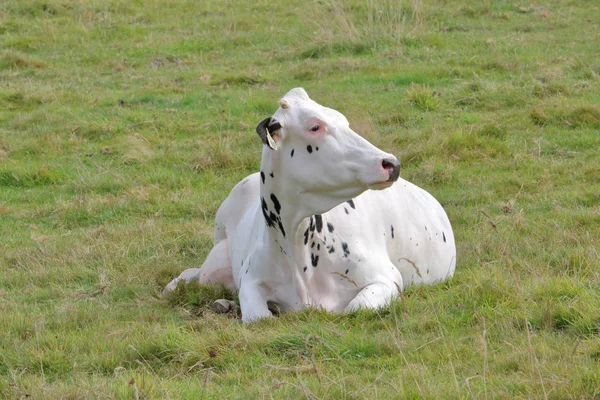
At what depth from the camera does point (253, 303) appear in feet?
22.1

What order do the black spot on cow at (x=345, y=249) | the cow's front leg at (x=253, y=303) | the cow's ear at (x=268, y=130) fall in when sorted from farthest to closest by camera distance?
1. the black spot on cow at (x=345, y=249)
2. the cow's front leg at (x=253, y=303)
3. the cow's ear at (x=268, y=130)

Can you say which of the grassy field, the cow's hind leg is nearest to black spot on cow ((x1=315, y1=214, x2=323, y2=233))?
the grassy field

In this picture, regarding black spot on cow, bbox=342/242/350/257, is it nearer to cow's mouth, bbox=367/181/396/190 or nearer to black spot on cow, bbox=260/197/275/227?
black spot on cow, bbox=260/197/275/227

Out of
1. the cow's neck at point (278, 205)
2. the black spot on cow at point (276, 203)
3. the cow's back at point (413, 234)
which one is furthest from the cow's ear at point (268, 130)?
the cow's back at point (413, 234)

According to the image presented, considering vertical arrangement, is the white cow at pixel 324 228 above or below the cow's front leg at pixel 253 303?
above

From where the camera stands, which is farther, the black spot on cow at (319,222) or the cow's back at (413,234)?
the cow's back at (413,234)

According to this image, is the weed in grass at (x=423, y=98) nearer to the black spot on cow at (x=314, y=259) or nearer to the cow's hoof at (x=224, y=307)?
the cow's hoof at (x=224, y=307)

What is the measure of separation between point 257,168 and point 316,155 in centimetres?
573

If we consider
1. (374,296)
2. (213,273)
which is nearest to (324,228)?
(374,296)

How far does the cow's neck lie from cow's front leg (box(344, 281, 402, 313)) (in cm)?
54

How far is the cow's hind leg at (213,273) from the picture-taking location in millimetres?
7949

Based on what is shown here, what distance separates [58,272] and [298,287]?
2763 mm

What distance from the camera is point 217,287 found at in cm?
778

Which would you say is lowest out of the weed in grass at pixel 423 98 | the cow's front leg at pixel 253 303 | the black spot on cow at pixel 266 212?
the weed in grass at pixel 423 98
